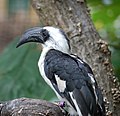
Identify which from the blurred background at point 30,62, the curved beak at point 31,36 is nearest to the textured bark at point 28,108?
the curved beak at point 31,36

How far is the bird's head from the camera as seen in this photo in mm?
2791

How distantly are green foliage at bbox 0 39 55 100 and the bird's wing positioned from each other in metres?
0.96

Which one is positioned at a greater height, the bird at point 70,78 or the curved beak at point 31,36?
the curved beak at point 31,36

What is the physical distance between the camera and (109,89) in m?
2.88

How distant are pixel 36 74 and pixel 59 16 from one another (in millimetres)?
850

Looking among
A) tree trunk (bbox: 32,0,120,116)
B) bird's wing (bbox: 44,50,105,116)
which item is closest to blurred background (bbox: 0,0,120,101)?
tree trunk (bbox: 32,0,120,116)

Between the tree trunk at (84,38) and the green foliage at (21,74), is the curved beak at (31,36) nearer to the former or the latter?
the tree trunk at (84,38)

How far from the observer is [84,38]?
115 inches

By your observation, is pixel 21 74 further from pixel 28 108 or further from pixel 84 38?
pixel 28 108

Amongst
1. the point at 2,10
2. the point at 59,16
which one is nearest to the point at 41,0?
the point at 59,16

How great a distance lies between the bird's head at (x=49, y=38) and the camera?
279 cm

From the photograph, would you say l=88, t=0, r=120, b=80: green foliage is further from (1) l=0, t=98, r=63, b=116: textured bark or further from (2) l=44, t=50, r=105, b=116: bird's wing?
(1) l=0, t=98, r=63, b=116: textured bark

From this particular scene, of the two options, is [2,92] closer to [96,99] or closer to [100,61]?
[100,61]

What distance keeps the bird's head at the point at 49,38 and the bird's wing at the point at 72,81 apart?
107 millimetres
